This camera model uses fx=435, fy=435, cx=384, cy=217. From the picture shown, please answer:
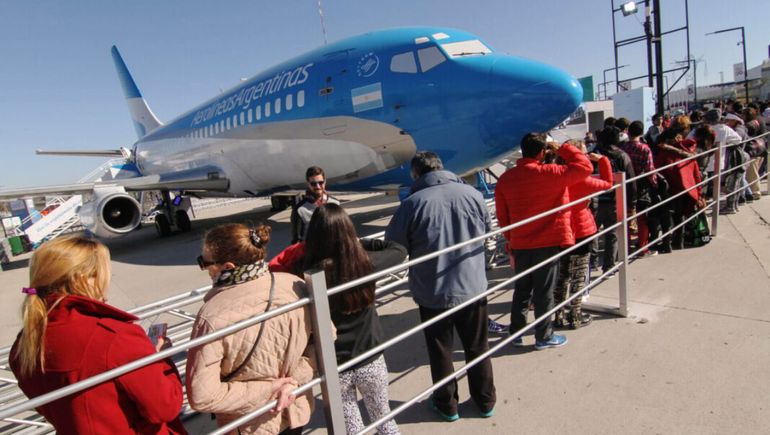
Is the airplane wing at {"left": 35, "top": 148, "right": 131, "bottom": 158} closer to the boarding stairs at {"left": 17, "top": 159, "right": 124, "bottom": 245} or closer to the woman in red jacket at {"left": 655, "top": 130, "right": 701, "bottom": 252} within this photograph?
the boarding stairs at {"left": 17, "top": 159, "right": 124, "bottom": 245}

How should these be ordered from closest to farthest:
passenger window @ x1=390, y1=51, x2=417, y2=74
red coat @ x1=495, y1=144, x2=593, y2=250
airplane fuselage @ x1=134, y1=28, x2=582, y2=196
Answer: red coat @ x1=495, y1=144, x2=593, y2=250, airplane fuselage @ x1=134, y1=28, x2=582, y2=196, passenger window @ x1=390, y1=51, x2=417, y2=74

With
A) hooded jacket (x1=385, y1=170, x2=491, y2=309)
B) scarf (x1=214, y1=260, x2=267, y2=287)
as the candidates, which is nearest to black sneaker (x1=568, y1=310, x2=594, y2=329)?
hooded jacket (x1=385, y1=170, x2=491, y2=309)

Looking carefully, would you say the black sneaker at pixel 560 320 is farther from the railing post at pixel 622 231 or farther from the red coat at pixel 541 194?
the red coat at pixel 541 194

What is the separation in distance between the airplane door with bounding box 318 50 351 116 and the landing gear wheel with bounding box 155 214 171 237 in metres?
8.41

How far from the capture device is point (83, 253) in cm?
148

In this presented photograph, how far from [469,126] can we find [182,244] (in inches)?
343

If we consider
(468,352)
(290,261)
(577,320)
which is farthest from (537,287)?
(290,261)

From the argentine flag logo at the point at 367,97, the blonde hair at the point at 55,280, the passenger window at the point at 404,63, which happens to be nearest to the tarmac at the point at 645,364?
the blonde hair at the point at 55,280

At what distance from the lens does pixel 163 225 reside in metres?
13.3

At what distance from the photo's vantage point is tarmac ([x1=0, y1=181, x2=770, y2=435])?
2.51 m

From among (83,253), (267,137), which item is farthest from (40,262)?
(267,137)

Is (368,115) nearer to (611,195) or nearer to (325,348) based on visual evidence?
(611,195)

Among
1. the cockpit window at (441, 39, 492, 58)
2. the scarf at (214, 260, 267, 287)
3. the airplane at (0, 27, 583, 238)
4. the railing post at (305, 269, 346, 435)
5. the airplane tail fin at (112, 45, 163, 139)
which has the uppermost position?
the airplane tail fin at (112, 45, 163, 139)

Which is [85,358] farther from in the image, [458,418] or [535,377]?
[535,377]
